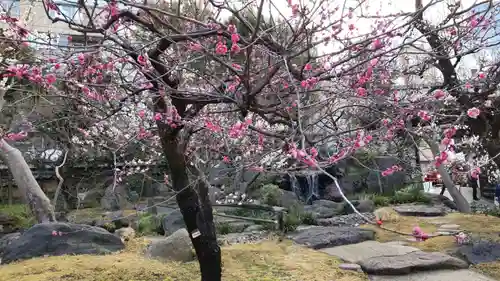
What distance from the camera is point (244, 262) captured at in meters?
5.17

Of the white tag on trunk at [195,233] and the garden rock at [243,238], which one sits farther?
the garden rock at [243,238]

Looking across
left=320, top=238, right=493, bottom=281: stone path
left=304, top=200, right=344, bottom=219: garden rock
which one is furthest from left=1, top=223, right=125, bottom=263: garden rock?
left=304, top=200, right=344, bottom=219: garden rock

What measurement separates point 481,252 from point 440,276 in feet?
3.07

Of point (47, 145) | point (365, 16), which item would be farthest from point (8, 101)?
point (365, 16)

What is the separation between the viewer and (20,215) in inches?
385

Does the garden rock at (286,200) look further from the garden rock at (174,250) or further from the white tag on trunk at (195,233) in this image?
the white tag on trunk at (195,233)

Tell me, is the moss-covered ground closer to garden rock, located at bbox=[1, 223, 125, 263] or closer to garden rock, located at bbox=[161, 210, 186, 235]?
garden rock, located at bbox=[161, 210, 186, 235]

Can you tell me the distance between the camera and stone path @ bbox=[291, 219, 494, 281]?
4.57 meters

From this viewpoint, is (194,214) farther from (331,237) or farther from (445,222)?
(445,222)

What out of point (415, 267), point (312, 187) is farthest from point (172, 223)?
point (312, 187)

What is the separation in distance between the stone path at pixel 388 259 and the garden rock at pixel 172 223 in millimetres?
2273

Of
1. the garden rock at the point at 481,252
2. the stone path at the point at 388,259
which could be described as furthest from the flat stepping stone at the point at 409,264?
the garden rock at the point at 481,252

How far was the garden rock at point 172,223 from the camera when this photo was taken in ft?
24.6

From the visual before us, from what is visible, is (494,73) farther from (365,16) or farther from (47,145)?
(47,145)
